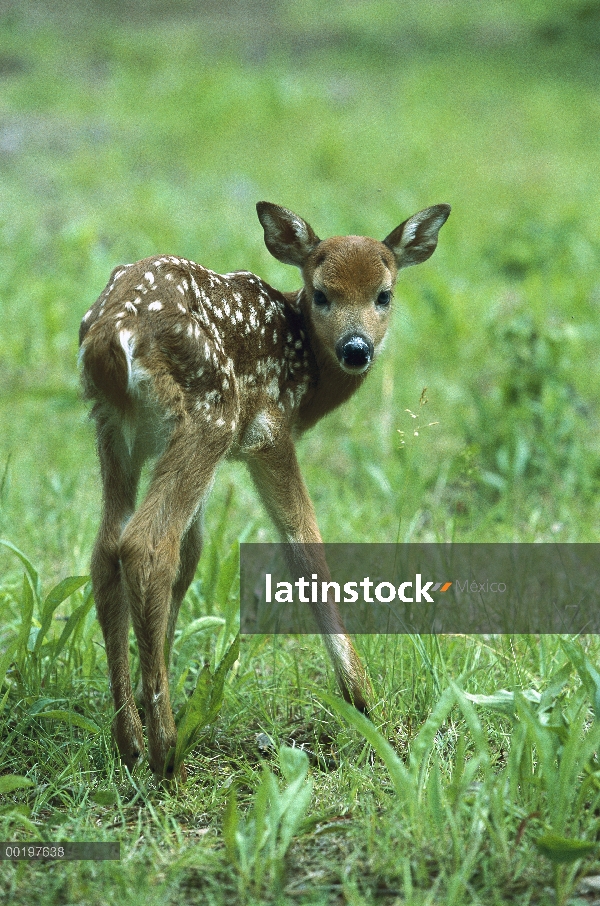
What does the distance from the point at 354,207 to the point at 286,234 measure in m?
6.24

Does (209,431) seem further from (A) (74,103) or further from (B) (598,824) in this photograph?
(A) (74,103)

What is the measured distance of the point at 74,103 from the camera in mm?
13039

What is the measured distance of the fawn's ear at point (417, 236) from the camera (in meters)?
4.21

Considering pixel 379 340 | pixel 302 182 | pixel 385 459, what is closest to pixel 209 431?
pixel 379 340

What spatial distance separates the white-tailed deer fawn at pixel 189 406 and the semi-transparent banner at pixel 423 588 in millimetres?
318

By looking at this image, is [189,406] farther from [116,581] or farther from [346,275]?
[346,275]

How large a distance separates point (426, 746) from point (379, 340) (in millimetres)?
1702

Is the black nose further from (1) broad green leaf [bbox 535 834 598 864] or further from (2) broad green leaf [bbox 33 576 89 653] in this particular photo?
(1) broad green leaf [bbox 535 834 598 864]

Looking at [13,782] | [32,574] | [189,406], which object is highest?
[189,406]

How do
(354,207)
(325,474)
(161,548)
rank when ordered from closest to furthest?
(161,548)
(325,474)
(354,207)

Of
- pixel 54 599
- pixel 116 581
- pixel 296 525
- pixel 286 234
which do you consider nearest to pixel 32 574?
pixel 54 599

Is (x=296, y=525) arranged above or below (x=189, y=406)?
below

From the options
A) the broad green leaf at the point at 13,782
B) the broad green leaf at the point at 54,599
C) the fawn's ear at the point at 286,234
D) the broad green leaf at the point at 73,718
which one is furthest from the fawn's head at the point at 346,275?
the broad green leaf at the point at 13,782

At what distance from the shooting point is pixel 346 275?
3.96m
